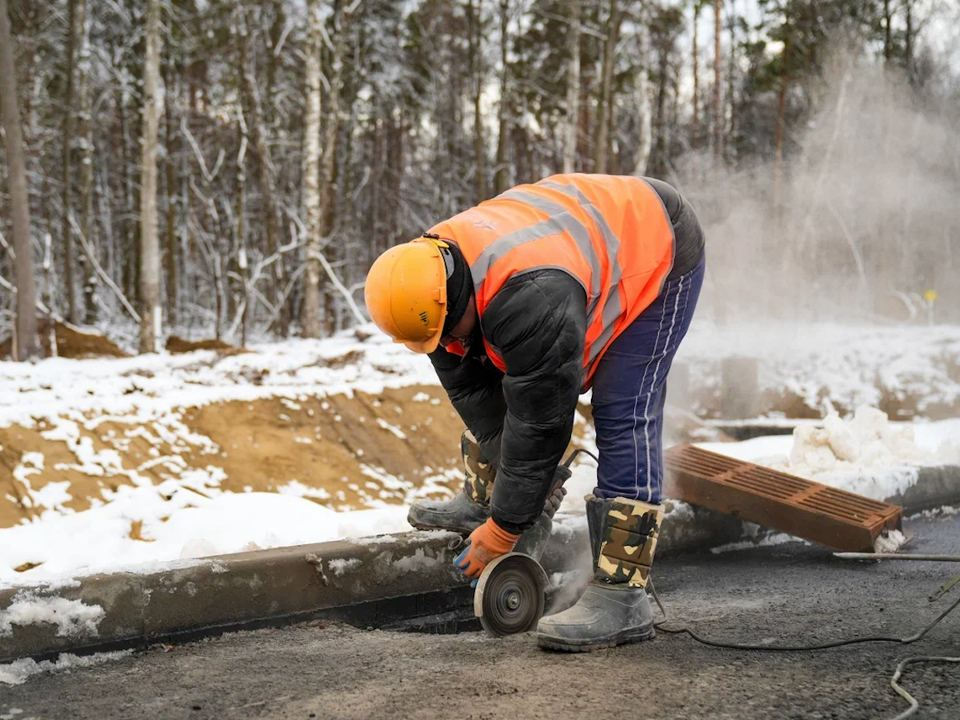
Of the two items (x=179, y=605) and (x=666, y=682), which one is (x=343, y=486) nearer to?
(x=179, y=605)

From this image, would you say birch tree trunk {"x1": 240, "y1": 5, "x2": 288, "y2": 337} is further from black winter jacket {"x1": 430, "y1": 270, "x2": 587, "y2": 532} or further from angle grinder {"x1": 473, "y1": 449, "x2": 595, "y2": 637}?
black winter jacket {"x1": 430, "y1": 270, "x2": 587, "y2": 532}

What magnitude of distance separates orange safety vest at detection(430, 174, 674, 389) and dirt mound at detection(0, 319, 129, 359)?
1191cm

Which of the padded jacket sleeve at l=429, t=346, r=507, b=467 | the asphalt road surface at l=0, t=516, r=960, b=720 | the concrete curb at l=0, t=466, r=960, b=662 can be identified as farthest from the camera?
the padded jacket sleeve at l=429, t=346, r=507, b=467

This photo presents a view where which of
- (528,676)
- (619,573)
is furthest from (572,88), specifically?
(528,676)

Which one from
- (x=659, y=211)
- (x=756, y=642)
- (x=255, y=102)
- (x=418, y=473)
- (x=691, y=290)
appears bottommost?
(x=418, y=473)

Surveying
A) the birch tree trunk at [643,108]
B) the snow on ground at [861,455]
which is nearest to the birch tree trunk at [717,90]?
the birch tree trunk at [643,108]

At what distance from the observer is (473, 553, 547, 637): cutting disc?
2809 millimetres

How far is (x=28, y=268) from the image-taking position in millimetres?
13086

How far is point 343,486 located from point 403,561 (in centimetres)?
379

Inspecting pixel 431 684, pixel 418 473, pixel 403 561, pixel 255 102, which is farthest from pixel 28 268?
pixel 431 684

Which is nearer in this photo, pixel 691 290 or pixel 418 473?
pixel 691 290

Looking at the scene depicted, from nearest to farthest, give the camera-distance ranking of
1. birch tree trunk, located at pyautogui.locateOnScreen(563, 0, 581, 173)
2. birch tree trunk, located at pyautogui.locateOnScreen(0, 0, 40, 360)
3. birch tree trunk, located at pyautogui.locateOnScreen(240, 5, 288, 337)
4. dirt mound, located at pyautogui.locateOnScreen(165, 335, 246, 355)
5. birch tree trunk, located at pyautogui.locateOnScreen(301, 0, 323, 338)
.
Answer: birch tree trunk, located at pyautogui.locateOnScreen(0, 0, 40, 360) < birch tree trunk, located at pyautogui.locateOnScreen(301, 0, 323, 338) < dirt mound, located at pyautogui.locateOnScreen(165, 335, 246, 355) < birch tree trunk, located at pyautogui.locateOnScreen(563, 0, 581, 173) < birch tree trunk, located at pyautogui.locateOnScreen(240, 5, 288, 337)

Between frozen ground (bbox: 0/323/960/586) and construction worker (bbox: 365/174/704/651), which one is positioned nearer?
construction worker (bbox: 365/174/704/651)

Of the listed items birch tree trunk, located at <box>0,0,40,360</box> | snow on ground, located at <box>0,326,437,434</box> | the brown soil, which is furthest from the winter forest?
the brown soil
